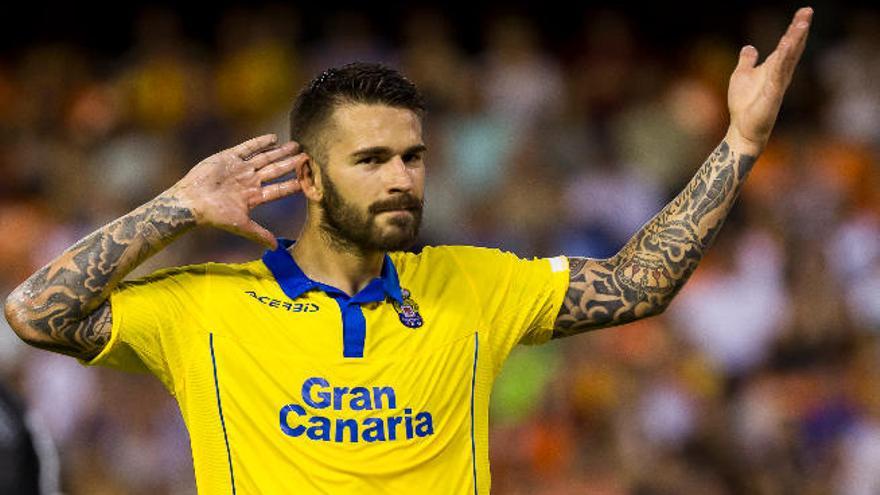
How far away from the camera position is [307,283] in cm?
457

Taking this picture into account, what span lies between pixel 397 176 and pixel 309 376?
2.02ft

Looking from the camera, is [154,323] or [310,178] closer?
[154,323]

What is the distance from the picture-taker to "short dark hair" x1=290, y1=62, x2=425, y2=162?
455cm

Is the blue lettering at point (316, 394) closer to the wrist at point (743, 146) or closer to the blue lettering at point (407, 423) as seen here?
the blue lettering at point (407, 423)

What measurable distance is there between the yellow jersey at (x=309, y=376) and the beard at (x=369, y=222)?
6.1 inches

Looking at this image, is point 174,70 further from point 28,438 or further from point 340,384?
point 340,384

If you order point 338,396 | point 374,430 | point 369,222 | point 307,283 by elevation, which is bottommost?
point 374,430

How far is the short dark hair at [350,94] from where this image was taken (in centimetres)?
455

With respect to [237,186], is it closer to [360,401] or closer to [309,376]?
[309,376]

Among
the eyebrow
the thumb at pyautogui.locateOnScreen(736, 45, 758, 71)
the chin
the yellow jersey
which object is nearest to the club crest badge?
the yellow jersey

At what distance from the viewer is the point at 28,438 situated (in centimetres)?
524

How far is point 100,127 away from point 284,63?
138 centimetres

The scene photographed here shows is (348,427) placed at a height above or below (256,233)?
below

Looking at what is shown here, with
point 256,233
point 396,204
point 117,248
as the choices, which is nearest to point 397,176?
point 396,204
